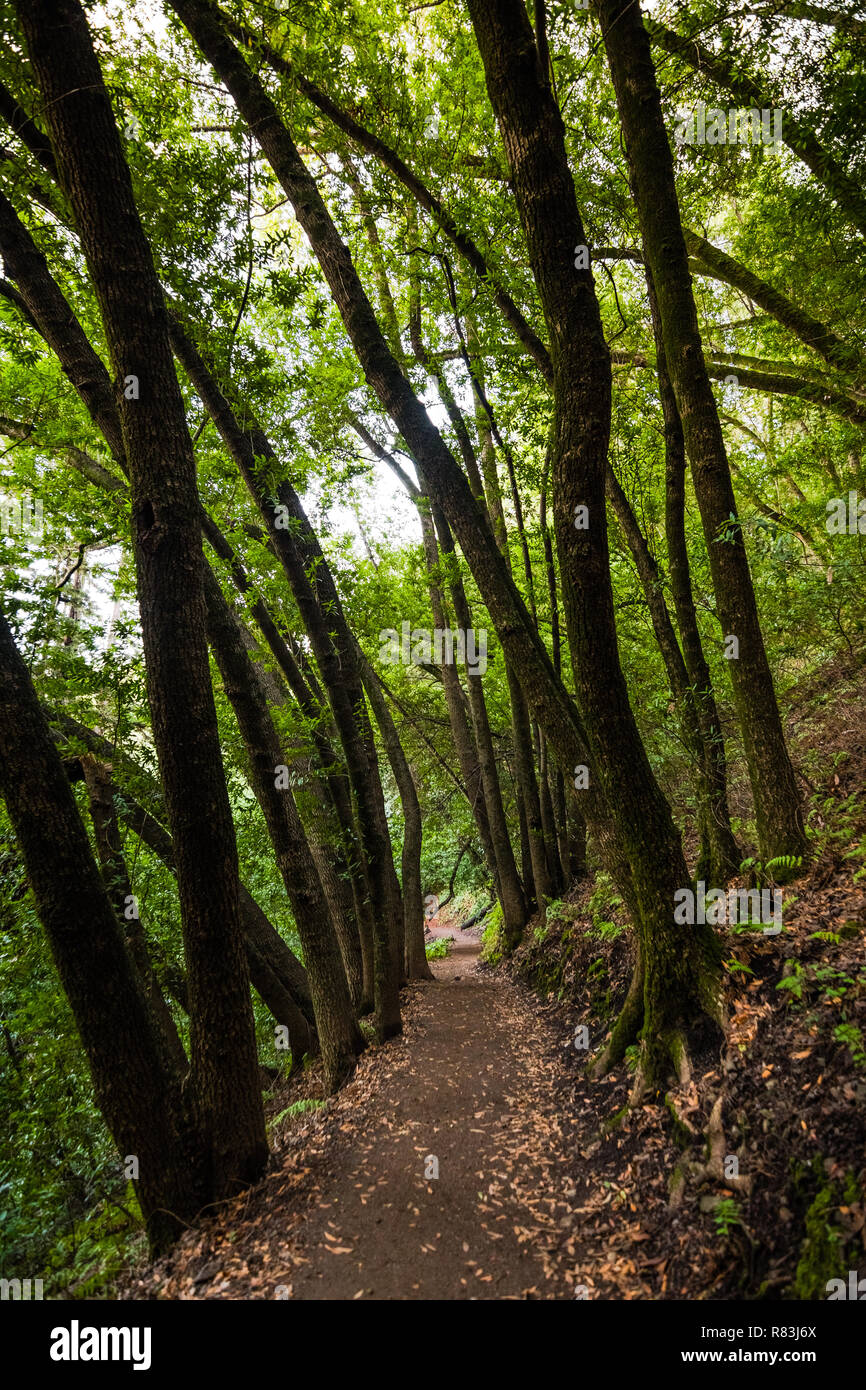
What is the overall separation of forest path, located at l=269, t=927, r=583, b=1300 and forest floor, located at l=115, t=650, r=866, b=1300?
0.05ft

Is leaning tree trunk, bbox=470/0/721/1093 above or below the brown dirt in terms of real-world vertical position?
above

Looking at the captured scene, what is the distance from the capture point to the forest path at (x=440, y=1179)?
3201 mm

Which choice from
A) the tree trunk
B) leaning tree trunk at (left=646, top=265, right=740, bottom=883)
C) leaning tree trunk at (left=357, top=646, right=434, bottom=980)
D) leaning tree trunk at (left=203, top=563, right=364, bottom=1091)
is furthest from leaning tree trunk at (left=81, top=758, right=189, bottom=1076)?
leaning tree trunk at (left=646, top=265, right=740, bottom=883)

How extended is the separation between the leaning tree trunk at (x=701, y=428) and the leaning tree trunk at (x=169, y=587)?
3.94 m

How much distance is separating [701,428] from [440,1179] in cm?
611

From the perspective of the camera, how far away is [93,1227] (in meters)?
5.93

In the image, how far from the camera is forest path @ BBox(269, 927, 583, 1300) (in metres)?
3.20

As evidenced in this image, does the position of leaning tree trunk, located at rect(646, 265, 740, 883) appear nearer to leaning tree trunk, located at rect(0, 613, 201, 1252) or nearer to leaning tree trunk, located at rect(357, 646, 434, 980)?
leaning tree trunk, located at rect(0, 613, 201, 1252)

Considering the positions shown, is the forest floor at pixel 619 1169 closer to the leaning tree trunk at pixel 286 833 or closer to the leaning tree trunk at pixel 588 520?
the leaning tree trunk at pixel 588 520

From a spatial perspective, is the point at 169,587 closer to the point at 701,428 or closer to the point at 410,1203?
the point at 701,428

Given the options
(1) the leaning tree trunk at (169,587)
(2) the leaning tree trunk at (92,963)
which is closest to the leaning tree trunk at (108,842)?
(2) the leaning tree trunk at (92,963)
